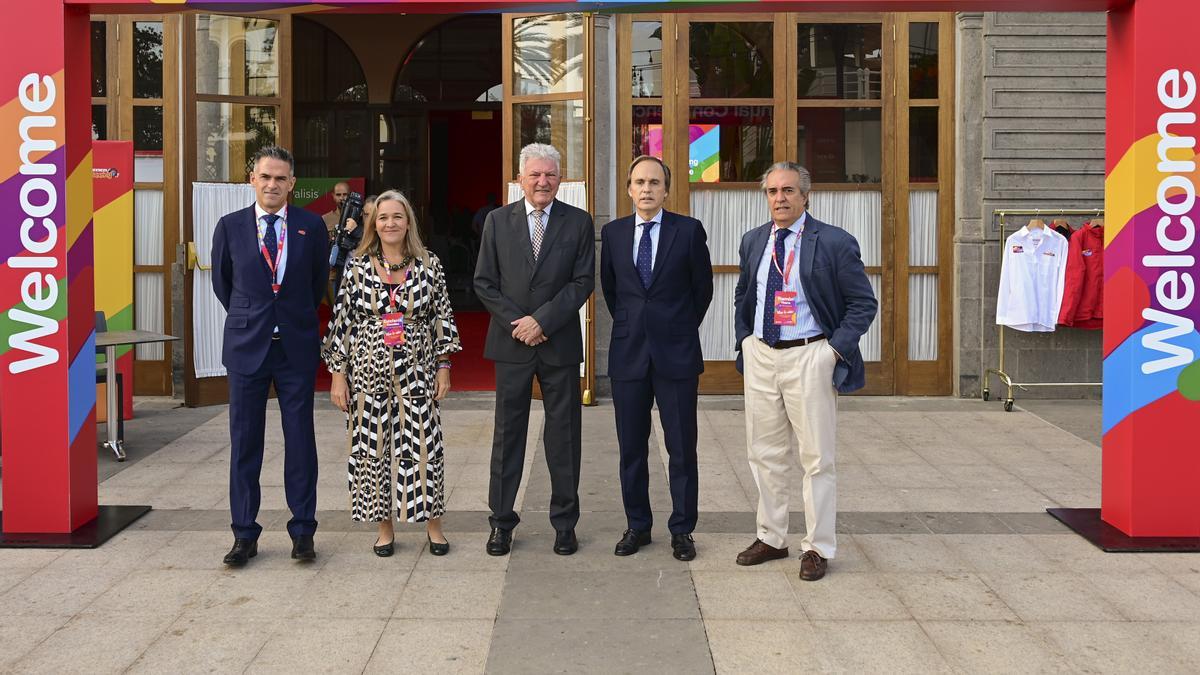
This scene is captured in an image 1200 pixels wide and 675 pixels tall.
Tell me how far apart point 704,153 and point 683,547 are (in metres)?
5.46

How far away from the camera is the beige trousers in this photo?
5.02m

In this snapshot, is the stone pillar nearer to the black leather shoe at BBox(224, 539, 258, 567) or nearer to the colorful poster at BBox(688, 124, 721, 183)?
the colorful poster at BBox(688, 124, 721, 183)

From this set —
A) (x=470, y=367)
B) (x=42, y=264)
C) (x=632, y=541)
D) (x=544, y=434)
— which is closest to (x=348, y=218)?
(x=470, y=367)

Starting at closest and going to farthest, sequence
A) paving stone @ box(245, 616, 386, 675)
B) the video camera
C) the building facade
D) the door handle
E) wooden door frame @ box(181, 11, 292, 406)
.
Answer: paving stone @ box(245, 616, 386, 675) → wooden door frame @ box(181, 11, 292, 406) → the door handle → the building facade → the video camera

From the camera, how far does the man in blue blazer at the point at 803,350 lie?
5.00 metres

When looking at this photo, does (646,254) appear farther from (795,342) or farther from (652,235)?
(795,342)

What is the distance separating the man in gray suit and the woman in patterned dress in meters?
0.29

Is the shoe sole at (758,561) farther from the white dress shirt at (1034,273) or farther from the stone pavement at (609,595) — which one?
the white dress shirt at (1034,273)

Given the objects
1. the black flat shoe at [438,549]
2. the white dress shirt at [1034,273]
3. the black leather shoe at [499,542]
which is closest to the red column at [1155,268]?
the black leather shoe at [499,542]

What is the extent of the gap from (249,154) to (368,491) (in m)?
5.51

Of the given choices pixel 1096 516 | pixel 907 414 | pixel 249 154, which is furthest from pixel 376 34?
pixel 1096 516

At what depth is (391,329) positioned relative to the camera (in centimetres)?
525

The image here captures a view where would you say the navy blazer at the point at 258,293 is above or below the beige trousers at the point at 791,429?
above

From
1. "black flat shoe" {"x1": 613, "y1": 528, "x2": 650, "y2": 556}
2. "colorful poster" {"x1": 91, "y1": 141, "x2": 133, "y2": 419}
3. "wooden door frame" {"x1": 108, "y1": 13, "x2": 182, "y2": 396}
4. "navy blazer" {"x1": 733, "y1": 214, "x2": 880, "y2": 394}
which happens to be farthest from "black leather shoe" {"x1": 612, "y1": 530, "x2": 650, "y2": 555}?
"wooden door frame" {"x1": 108, "y1": 13, "x2": 182, "y2": 396}
